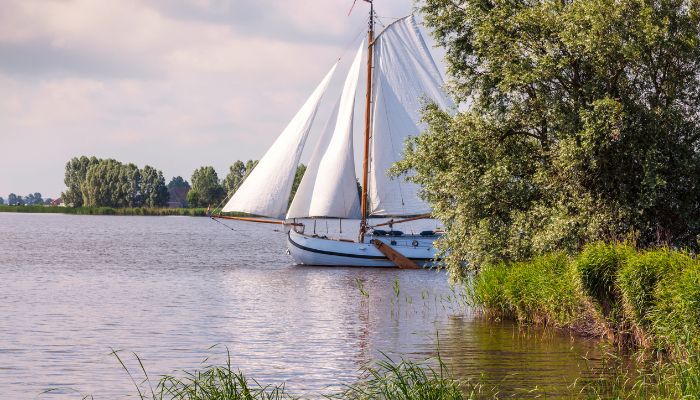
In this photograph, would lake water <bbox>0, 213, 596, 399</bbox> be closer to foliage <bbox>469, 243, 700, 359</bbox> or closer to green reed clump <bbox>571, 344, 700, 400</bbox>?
green reed clump <bbox>571, 344, 700, 400</bbox>

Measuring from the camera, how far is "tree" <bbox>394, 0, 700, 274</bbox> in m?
21.9

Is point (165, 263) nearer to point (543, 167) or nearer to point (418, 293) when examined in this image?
point (418, 293)

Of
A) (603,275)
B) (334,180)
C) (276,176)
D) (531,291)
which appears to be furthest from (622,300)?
(334,180)

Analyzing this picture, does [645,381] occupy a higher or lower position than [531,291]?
lower

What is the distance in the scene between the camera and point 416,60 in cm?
5225

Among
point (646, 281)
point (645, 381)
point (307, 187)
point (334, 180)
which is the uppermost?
point (334, 180)

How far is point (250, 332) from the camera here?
24375mm

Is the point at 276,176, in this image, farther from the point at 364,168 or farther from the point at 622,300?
the point at 622,300

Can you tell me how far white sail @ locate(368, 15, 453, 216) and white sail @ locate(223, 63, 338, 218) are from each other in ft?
13.2

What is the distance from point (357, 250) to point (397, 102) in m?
8.45

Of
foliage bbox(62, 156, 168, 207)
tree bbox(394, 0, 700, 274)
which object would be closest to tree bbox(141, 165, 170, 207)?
foliage bbox(62, 156, 168, 207)

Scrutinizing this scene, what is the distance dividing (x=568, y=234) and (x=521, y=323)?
2.38 meters

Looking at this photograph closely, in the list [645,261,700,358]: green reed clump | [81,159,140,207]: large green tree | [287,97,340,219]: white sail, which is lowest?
[645,261,700,358]: green reed clump

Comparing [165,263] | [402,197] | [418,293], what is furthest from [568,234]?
[165,263]
